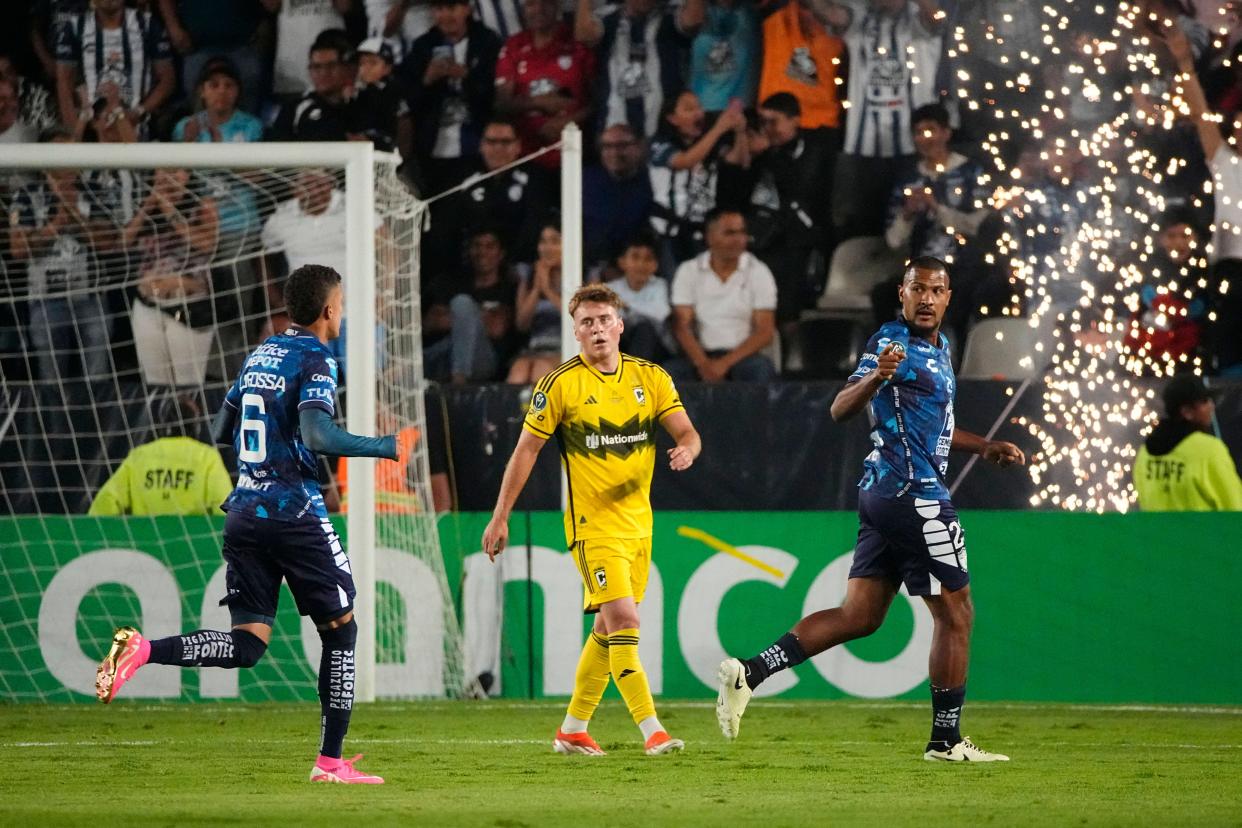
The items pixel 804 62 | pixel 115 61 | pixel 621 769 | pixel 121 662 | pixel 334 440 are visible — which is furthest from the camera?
pixel 115 61

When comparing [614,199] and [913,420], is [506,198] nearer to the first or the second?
[614,199]

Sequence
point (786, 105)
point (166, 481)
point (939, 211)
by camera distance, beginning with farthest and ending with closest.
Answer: point (786, 105) → point (939, 211) → point (166, 481)

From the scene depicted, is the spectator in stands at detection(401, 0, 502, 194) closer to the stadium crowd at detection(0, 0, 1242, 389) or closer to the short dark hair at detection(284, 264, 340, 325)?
the stadium crowd at detection(0, 0, 1242, 389)

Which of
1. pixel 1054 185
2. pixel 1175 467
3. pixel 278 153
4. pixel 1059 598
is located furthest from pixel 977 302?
pixel 278 153

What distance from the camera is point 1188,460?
464 inches

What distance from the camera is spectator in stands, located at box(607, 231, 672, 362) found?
1370 cm

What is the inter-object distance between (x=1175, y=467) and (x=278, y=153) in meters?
5.88

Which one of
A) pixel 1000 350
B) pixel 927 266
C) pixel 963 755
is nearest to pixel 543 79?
pixel 1000 350

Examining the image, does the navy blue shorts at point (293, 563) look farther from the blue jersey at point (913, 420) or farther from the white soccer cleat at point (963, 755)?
the white soccer cleat at point (963, 755)

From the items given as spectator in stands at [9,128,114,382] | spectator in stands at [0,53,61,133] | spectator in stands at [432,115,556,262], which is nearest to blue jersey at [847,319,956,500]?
spectator in stands at [432,115,556,262]

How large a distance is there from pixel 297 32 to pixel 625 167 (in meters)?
3.04

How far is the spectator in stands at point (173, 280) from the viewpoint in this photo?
1301 centimetres

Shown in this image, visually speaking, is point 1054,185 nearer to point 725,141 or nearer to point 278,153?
point 725,141

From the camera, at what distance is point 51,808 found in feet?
19.4
